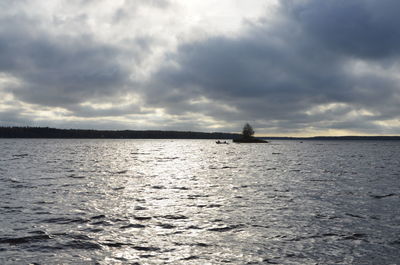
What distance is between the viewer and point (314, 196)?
26.7 m

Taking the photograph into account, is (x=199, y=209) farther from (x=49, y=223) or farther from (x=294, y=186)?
(x=294, y=186)

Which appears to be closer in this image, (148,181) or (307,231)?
(307,231)

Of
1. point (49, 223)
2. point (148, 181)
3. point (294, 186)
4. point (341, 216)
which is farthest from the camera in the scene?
point (148, 181)

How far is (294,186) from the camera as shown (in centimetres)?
3244

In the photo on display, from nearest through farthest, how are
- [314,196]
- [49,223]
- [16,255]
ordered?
[16,255] → [49,223] → [314,196]

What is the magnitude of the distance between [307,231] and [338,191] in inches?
602

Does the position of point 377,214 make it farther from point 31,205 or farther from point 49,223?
point 31,205

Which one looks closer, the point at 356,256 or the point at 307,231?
the point at 356,256

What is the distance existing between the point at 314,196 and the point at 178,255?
17863 millimetres

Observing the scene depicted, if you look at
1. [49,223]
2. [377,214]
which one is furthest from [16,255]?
[377,214]

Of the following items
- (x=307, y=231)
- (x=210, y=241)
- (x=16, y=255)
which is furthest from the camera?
(x=307, y=231)

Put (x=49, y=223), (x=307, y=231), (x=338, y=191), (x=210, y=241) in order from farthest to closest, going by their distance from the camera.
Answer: (x=338, y=191), (x=49, y=223), (x=307, y=231), (x=210, y=241)

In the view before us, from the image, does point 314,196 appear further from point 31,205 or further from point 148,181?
point 31,205

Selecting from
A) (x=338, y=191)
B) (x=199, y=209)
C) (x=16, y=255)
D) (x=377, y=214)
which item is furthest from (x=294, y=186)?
(x=16, y=255)
